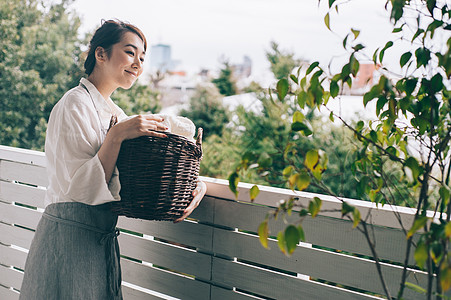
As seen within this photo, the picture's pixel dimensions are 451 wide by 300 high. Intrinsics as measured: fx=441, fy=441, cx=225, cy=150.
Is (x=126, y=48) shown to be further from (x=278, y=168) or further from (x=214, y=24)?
(x=214, y=24)

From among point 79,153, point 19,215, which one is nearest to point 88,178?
point 79,153

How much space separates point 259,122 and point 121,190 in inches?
291

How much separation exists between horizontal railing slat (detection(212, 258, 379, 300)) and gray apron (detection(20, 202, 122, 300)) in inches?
15.0

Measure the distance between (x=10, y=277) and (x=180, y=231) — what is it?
108 cm

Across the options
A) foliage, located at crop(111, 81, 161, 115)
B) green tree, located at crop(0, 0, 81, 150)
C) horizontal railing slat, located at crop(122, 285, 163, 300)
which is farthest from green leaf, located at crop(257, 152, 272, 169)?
foliage, located at crop(111, 81, 161, 115)

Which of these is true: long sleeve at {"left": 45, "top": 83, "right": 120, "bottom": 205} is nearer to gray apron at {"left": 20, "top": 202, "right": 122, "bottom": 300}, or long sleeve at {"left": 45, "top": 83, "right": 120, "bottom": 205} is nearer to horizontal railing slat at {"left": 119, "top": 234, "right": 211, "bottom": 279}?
gray apron at {"left": 20, "top": 202, "right": 122, "bottom": 300}

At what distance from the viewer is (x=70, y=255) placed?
4.08 feet

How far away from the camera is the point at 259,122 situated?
844 centimetres

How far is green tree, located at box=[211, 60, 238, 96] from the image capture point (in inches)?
521

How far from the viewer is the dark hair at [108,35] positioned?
131 cm

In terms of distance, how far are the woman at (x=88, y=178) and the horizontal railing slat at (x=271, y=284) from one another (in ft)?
0.93

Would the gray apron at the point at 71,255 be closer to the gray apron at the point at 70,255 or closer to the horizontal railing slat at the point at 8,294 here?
the gray apron at the point at 70,255

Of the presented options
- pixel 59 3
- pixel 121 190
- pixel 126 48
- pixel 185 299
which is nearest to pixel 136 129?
pixel 121 190

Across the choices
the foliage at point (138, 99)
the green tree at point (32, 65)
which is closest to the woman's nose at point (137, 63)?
the green tree at point (32, 65)
